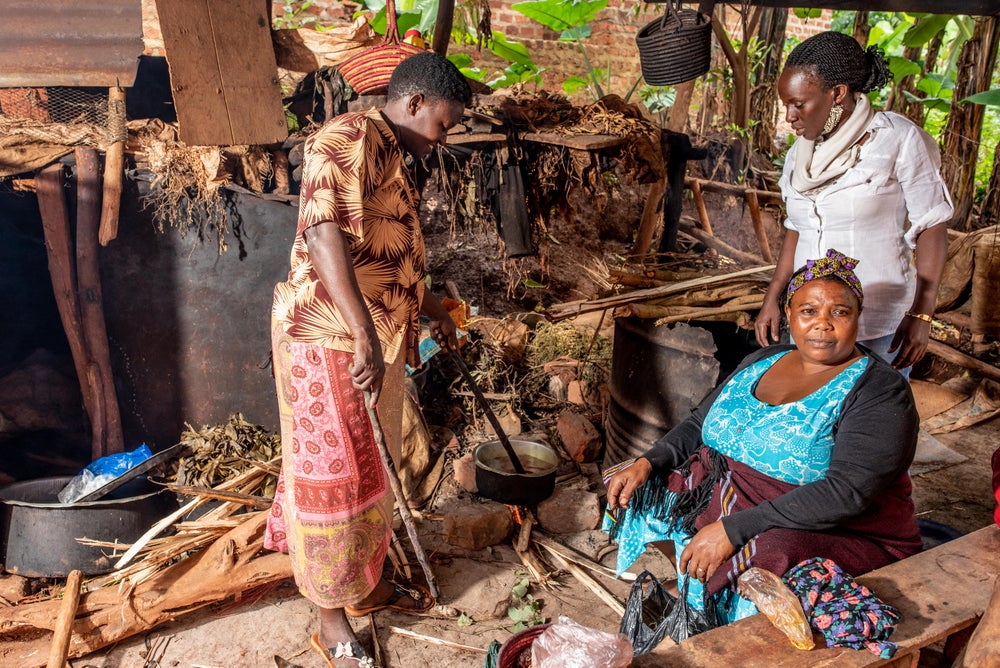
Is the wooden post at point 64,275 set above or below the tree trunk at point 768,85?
below

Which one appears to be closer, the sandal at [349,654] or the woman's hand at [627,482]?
the woman's hand at [627,482]

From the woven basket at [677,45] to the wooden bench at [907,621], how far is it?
9.88ft

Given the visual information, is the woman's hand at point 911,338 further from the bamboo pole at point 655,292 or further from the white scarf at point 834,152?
the bamboo pole at point 655,292

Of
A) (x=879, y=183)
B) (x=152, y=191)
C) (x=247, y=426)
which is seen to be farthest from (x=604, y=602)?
(x=152, y=191)

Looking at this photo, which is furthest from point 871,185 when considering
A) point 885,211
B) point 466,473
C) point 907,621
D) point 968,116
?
point 968,116

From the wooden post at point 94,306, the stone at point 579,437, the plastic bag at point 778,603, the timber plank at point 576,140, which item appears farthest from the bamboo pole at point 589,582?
the wooden post at point 94,306

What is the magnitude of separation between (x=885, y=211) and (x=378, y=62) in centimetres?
292

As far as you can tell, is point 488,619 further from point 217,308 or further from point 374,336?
point 217,308

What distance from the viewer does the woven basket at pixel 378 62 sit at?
421 centimetres

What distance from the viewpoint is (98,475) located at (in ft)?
13.1

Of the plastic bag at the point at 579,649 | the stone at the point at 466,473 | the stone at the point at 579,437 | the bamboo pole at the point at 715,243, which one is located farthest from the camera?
the bamboo pole at the point at 715,243

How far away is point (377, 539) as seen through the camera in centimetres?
303

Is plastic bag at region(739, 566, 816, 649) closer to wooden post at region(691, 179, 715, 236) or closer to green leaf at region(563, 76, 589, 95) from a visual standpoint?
wooden post at region(691, 179, 715, 236)

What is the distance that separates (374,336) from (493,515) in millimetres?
1844
